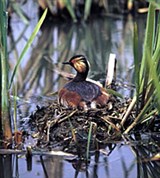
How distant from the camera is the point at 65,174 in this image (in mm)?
2791

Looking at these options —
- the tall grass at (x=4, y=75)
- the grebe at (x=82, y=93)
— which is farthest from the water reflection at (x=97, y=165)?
the grebe at (x=82, y=93)

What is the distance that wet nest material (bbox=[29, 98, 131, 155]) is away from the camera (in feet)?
10.1

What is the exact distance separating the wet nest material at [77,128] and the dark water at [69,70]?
89 mm

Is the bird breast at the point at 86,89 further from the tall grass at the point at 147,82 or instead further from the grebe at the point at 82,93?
the tall grass at the point at 147,82

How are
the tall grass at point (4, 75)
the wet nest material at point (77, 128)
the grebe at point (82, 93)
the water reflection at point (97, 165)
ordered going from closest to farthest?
the water reflection at point (97, 165), the tall grass at point (4, 75), the wet nest material at point (77, 128), the grebe at point (82, 93)

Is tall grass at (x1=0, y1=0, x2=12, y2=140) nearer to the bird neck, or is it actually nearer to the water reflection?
the water reflection

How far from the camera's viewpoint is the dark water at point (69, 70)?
112 inches

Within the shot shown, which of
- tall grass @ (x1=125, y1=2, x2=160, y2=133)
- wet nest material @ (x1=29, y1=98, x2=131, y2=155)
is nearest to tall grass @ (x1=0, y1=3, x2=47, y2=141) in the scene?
wet nest material @ (x1=29, y1=98, x2=131, y2=155)

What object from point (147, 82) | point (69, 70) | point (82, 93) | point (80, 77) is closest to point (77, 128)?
point (82, 93)

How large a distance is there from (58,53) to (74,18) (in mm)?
2151

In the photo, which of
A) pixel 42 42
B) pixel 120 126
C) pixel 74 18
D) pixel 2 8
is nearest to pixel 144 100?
pixel 120 126

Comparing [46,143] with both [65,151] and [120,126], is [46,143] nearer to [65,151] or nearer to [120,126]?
[65,151]

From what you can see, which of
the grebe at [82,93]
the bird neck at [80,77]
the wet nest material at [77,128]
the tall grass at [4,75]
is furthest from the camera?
the bird neck at [80,77]

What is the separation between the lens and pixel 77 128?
3.20 m
